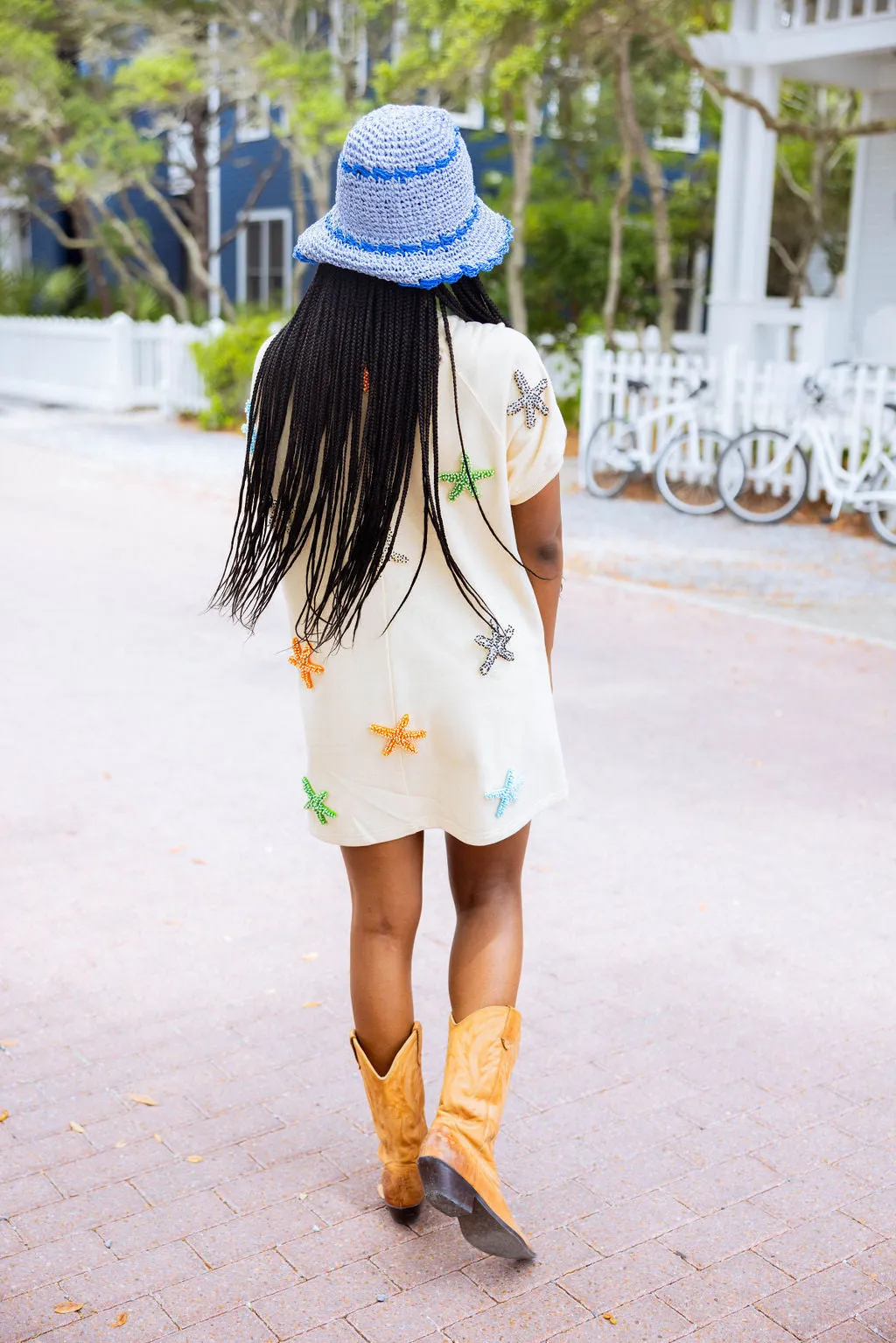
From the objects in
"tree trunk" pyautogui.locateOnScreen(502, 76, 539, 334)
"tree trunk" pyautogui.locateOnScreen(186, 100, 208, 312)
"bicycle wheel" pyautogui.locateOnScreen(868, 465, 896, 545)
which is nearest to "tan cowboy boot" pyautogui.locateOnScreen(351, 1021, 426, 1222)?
"bicycle wheel" pyautogui.locateOnScreen(868, 465, 896, 545)

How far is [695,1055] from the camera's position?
342 centimetres

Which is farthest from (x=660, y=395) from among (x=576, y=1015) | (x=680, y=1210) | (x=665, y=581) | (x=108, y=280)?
(x=108, y=280)

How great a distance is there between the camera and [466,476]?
Result: 7.91 feet

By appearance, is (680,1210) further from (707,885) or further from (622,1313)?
(707,885)

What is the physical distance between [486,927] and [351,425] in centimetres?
94

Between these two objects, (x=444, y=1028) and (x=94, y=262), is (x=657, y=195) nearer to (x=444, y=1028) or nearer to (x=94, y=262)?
(x=444, y=1028)

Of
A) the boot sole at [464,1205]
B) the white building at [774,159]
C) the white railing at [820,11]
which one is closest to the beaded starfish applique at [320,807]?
the boot sole at [464,1205]

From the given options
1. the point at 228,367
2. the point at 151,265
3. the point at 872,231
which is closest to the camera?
the point at 872,231

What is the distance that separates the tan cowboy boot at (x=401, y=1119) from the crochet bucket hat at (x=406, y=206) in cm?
132

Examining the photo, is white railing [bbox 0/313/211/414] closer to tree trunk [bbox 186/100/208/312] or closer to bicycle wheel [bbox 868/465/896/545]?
tree trunk [bbox 186/100/208/312]

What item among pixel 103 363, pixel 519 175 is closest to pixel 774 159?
pixel 519 175

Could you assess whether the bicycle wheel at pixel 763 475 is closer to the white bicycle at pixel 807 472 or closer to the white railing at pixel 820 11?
the white bicycle at pixel 807 472

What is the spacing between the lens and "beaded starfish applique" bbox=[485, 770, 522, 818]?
257 cm

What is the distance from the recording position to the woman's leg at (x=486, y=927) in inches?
105
